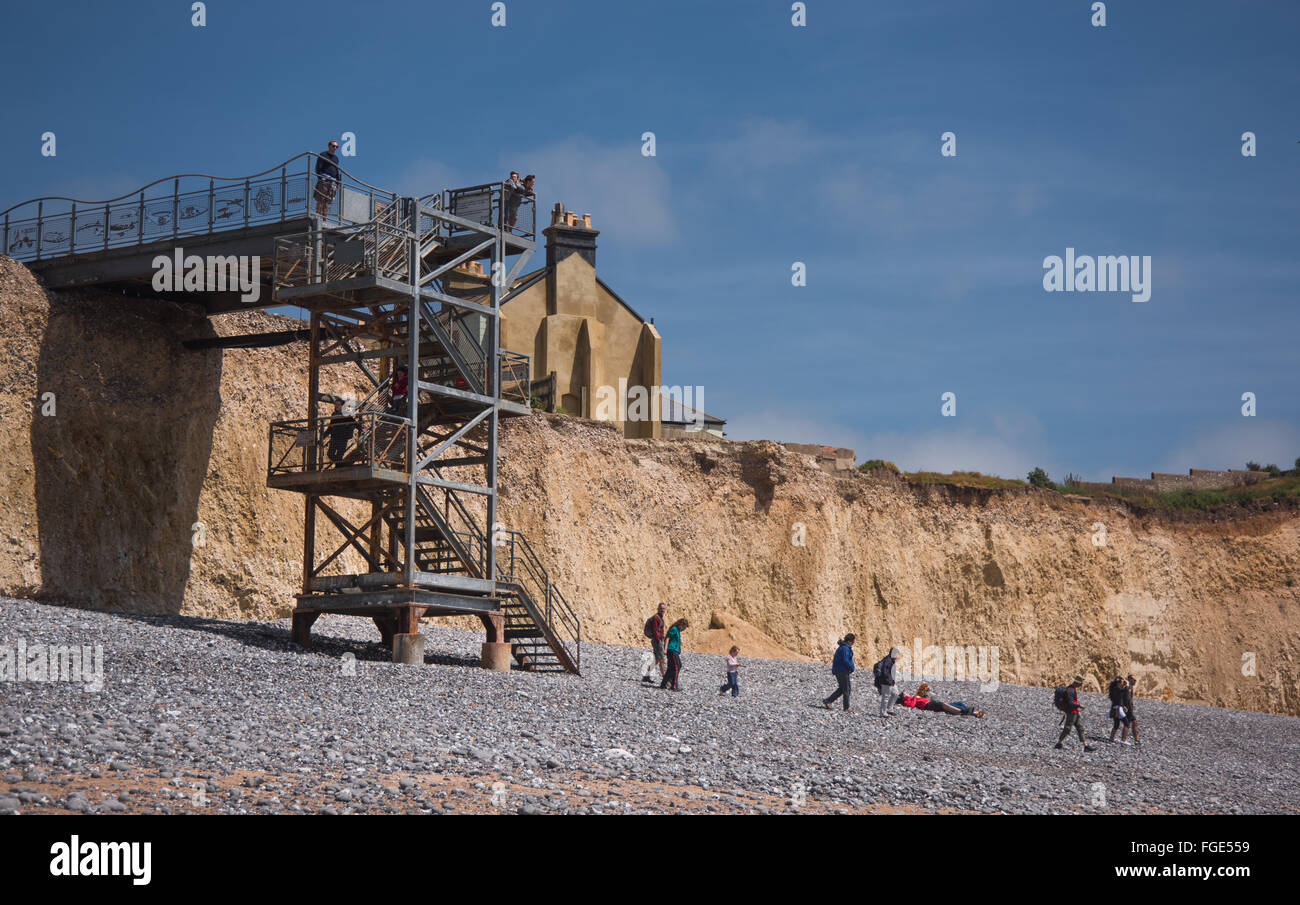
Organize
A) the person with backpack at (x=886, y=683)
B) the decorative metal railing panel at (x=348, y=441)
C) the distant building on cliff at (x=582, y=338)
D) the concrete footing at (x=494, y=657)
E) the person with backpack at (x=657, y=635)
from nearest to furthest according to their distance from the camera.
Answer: the decorative metal railing panel at (x=348, y=441), the concrete footing at (x=494, y=657), the person with backpack at (x=886, y=683), the person with backpack at (x=657, y=635), the distant building on cliff at (x=582, y=338)

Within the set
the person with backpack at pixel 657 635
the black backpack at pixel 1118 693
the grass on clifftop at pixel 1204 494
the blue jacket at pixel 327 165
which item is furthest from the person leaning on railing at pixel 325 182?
the grass on clifftop at pixel 1204 494

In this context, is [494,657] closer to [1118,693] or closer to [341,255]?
[341,255]

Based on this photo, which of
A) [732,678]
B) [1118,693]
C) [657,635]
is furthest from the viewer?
[1118,693]

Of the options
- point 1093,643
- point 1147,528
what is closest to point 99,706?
point 1093,643

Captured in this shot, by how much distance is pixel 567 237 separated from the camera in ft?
178

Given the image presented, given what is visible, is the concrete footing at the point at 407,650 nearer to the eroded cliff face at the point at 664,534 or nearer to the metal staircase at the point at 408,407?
the metal staircase at the point at 408,407

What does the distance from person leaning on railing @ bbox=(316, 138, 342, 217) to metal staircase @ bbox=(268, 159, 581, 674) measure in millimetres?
490

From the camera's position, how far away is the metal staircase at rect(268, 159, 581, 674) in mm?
26438

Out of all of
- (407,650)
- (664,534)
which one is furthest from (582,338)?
(407,650)

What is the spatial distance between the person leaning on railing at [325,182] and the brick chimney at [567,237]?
86.1ft

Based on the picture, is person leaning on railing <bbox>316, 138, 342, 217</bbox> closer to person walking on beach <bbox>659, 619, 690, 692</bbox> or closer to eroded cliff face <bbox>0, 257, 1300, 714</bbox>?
eroded cliff face <bbox>0, 257, 1300, 714</bbox>

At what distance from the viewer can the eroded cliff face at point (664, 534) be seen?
3103 cm

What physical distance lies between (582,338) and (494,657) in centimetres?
2687
